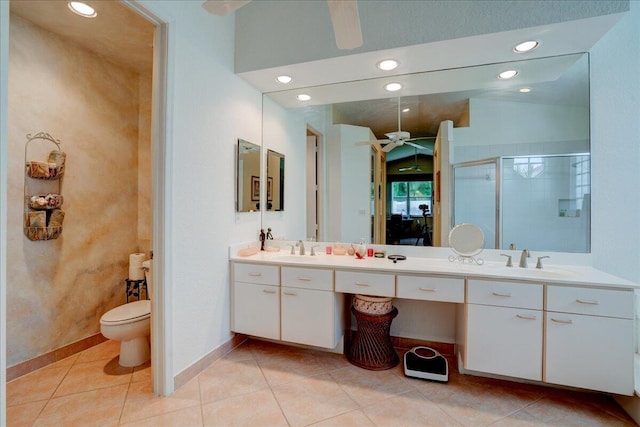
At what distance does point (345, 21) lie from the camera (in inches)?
45.9

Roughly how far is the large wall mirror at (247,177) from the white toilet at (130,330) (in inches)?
36.4

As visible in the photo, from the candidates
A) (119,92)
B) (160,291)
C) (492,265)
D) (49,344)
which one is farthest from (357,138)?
(49,344)

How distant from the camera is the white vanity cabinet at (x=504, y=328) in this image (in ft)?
5.97

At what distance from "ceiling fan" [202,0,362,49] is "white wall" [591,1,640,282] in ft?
6.76

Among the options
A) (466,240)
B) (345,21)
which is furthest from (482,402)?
(345,21)

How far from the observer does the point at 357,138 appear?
107 inches

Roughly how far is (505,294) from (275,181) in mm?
2132

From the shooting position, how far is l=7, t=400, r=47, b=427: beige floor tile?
1.62 meters

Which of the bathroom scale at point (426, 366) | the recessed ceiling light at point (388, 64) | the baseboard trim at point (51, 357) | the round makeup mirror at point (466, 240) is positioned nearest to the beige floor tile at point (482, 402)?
the bathroom scale at point (426, 366)

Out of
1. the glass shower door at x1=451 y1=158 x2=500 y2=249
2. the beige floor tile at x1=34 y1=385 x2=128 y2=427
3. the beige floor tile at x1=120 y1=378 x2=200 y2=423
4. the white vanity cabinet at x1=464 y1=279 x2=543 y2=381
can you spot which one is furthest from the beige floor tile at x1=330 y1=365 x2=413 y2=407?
the beige floor tile at x1=34 y1=385 x2=128 y2=427

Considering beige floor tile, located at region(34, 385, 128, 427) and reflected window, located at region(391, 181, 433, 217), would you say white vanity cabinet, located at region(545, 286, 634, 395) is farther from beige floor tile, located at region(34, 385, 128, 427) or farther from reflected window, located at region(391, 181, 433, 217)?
beige floor tile, located at region(34, 385, 128, 427)

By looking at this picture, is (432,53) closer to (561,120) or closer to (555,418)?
(561,120)

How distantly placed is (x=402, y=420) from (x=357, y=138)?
2.14 meters

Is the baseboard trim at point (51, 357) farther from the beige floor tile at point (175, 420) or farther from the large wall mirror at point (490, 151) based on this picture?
the large wall mirror at point (490, 151)
